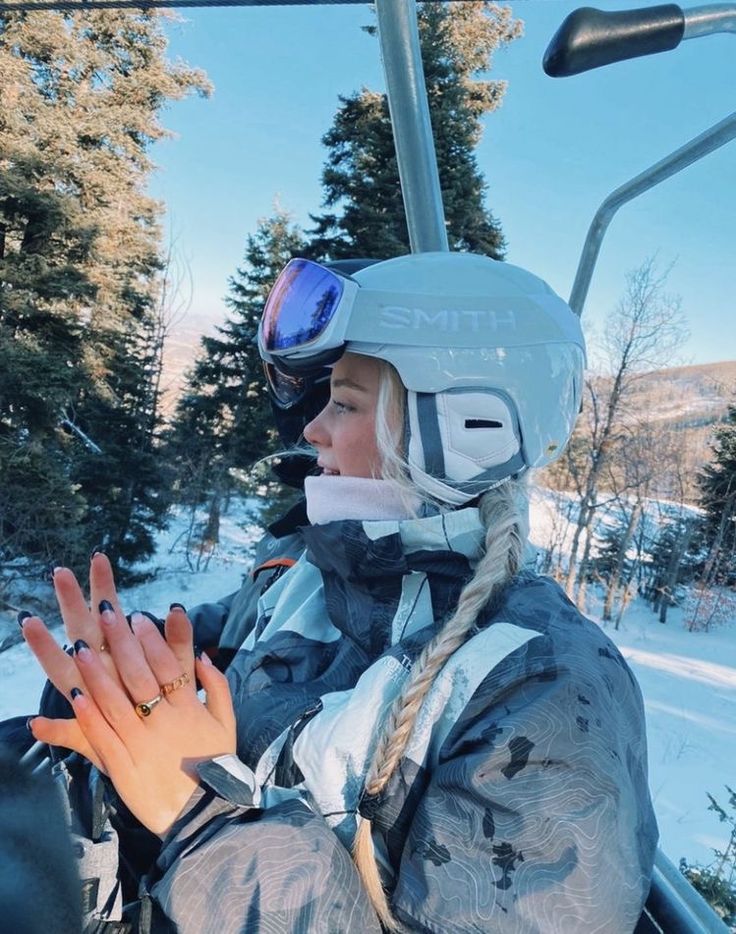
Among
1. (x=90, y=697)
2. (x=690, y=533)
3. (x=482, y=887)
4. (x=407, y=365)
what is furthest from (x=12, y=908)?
(x=690, y=533)

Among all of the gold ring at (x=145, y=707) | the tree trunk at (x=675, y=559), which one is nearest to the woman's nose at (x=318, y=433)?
the gold ring at (x=145, y=707)

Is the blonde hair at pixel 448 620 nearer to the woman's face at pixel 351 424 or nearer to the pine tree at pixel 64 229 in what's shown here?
the woman's face at pixel 351 424

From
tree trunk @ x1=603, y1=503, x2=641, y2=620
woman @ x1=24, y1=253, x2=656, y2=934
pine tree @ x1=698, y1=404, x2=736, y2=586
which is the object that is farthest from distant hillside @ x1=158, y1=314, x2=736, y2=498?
woman @ x1=24, y1=253, x2=656, y2=934

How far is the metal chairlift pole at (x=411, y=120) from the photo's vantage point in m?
1.75

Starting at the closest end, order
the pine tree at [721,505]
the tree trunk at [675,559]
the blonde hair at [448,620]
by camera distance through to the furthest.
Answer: the blonde hair at [448,620], the pine tree at [721,505], the tree trunk at [675,559]

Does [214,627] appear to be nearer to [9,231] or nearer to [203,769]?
[203,769]

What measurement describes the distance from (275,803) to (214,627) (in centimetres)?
102

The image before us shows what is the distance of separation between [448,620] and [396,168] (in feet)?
28.3

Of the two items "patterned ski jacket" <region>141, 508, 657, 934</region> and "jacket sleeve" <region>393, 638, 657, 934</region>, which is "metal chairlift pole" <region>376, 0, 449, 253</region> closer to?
"patterned ski jacket" <region>141, 508, 657, 934</region>

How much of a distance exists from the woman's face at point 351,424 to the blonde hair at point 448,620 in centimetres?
3

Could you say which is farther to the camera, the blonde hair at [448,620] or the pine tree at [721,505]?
the pine tree at [721,505]

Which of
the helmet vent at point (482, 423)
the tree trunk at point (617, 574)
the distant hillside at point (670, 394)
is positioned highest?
the distant hillside at point (670, 394)

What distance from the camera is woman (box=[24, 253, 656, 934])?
2.79 ft

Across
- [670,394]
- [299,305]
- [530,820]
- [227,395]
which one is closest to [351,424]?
[299,305]
